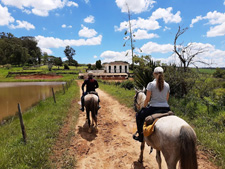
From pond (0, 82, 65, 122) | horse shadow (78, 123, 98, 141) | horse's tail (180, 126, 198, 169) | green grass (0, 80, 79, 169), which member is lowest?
pond (0, 82, 65, 122)

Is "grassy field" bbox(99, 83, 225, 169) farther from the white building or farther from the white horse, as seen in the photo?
the white building

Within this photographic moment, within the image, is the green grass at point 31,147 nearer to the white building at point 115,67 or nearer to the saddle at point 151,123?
the saddle at point 151,123

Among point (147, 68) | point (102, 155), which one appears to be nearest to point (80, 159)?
point (102, 155)

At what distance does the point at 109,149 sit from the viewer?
14.0ft

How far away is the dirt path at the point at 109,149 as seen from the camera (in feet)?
11.6

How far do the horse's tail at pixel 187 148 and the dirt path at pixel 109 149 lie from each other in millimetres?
1630

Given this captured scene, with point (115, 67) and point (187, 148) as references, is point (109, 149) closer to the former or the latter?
point (187, 148)

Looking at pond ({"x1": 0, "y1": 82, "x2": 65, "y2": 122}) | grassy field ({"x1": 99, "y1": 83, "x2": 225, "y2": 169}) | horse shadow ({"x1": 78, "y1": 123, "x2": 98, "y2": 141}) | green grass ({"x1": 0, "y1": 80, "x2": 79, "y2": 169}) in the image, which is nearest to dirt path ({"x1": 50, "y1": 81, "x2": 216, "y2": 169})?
horse shadow ({"x1": 78, "y1": 123, "x2": 98, "y2": 141})

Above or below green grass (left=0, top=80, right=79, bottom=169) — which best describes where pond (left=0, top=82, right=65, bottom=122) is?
below

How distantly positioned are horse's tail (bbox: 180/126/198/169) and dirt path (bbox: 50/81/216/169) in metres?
1.63

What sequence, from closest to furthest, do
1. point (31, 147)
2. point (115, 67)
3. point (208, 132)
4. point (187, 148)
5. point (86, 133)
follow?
point (187, 148), point (31, 147), point (208, 132), point (86, 133), point (115, 67)

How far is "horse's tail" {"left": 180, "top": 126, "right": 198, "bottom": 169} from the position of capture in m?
2.00

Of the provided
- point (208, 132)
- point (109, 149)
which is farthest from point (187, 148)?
point (208, 132)

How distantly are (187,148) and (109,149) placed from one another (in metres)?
2.82
